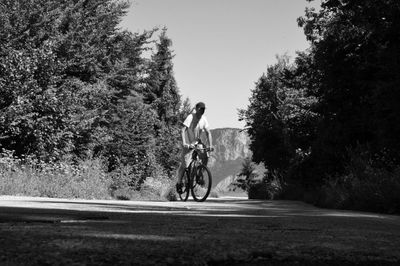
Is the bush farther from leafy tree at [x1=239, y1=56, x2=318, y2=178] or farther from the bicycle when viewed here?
leafy tree at [x1=239, y1=56, x2=318, y2=178]

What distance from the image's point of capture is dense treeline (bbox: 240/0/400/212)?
1188cm

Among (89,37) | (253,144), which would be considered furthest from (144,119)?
(253,144)

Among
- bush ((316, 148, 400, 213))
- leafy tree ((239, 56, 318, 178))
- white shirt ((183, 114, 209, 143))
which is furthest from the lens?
A: leafy tree ((239, 56, 318, 178))

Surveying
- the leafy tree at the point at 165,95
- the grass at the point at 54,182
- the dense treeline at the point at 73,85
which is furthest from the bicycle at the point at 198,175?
the leafy tree at the point at 165,95

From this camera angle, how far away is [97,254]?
6.59 ft

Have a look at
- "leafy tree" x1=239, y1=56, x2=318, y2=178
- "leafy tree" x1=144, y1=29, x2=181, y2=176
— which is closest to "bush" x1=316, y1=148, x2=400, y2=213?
"leafy tree" x1=239, y1=56, x2=318, y2=178

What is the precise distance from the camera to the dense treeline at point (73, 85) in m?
15.7

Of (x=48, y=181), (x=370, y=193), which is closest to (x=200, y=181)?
(x=370, y=193)

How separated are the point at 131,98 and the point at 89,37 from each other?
208 inches

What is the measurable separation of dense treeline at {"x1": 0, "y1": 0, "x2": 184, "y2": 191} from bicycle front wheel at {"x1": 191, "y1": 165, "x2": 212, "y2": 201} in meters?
6.04

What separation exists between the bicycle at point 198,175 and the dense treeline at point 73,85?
582cm

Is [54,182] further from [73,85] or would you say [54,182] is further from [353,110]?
[353,110]

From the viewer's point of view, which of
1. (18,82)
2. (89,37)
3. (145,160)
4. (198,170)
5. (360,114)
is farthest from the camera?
(145,160)

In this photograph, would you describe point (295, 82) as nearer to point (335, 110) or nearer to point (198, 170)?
point (335, 110)
